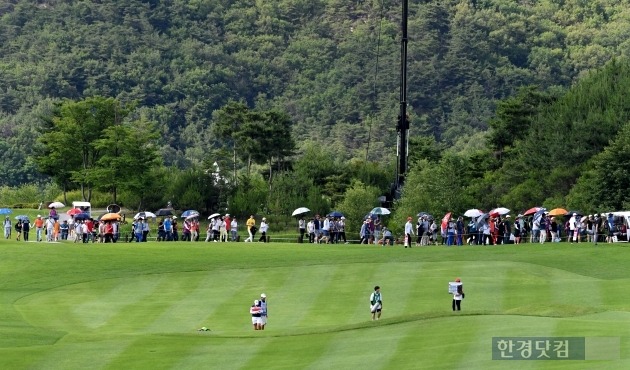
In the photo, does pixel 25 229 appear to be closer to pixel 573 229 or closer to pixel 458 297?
pixel 573 229

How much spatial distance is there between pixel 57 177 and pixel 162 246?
195ft

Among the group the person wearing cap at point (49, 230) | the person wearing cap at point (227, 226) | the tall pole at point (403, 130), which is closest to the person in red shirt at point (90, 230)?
the person wearing cap at point (49, 230)

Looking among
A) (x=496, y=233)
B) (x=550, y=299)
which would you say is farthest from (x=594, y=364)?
(x=496, y=233)

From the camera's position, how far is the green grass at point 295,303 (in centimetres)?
3759

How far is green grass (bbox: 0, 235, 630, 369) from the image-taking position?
37.6 meters

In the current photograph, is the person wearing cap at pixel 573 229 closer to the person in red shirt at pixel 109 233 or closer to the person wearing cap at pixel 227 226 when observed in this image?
the person wearing cap at pixel 227 226

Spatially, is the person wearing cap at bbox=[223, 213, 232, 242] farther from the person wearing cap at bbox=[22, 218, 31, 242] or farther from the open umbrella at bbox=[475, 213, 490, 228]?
the open umbrella at bbox=[475, 213, 490, 228]

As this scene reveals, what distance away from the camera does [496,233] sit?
74.4 meters

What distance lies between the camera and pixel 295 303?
177ft

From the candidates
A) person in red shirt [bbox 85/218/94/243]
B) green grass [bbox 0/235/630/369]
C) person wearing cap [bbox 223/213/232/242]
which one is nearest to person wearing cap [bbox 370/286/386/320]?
green grass [bbox 0/235/630/369]

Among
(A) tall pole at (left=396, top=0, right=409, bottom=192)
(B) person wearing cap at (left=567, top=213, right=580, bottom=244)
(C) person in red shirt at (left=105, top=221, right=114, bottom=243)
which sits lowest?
(C) person in red shirt at (left=105, top=221, right=114, bottom=243)

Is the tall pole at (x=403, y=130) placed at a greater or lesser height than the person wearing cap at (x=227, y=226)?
greater

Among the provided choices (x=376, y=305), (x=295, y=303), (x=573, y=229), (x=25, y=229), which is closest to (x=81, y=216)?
(x=25, y=229)

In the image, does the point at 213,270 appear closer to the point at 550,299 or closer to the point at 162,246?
the point at 162,246
